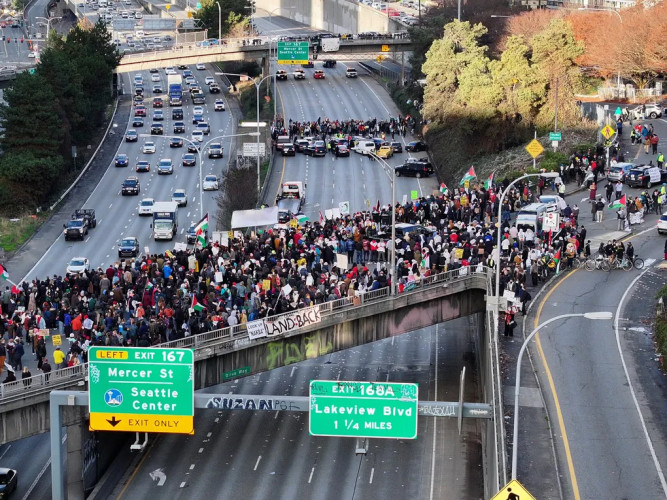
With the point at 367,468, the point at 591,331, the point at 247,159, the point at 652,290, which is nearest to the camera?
the point at 367,468

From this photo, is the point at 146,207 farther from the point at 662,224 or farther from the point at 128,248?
the point at 662,224

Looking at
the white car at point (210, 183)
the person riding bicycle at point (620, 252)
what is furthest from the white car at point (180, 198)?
the person riding bicycle at point (620, 252)

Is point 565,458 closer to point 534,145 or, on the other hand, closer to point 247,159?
point 534,145

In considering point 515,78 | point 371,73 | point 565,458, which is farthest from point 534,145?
point 371,73

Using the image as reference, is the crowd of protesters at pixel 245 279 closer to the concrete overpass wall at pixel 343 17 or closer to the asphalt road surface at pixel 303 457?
the asphalt road surface at pixel 303 457

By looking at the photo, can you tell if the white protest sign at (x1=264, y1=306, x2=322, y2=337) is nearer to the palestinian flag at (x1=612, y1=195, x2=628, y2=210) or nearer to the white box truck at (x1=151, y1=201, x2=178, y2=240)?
the palestinian flag at (x1=612, y1=195, x2=628, y2=210)
